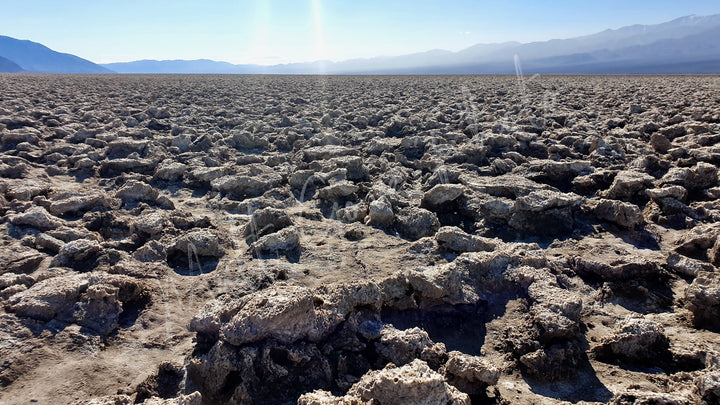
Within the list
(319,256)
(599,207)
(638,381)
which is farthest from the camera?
(599,207)

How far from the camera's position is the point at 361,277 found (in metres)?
2.97

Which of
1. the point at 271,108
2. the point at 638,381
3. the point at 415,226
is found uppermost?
the point at 271,108

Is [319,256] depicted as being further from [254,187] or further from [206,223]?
[254,187]

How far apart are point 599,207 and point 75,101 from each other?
13973 mm

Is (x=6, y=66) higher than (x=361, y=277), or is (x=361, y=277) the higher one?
(x=6, y=66)

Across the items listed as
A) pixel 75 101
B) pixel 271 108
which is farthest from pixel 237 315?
pixel 75 101

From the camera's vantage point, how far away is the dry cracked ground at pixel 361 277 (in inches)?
77.5

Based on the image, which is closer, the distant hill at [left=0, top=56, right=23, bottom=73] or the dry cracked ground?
the dry cracked ground

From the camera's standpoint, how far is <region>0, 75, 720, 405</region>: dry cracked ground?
1968 mm

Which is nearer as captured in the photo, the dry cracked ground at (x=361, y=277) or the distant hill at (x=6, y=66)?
the dry cracked ground at (x=361, y=277)

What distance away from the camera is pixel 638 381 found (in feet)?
6.59

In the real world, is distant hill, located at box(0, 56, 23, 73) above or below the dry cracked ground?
above

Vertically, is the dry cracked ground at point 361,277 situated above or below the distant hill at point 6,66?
below

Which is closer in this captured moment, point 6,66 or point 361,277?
point 361,277
